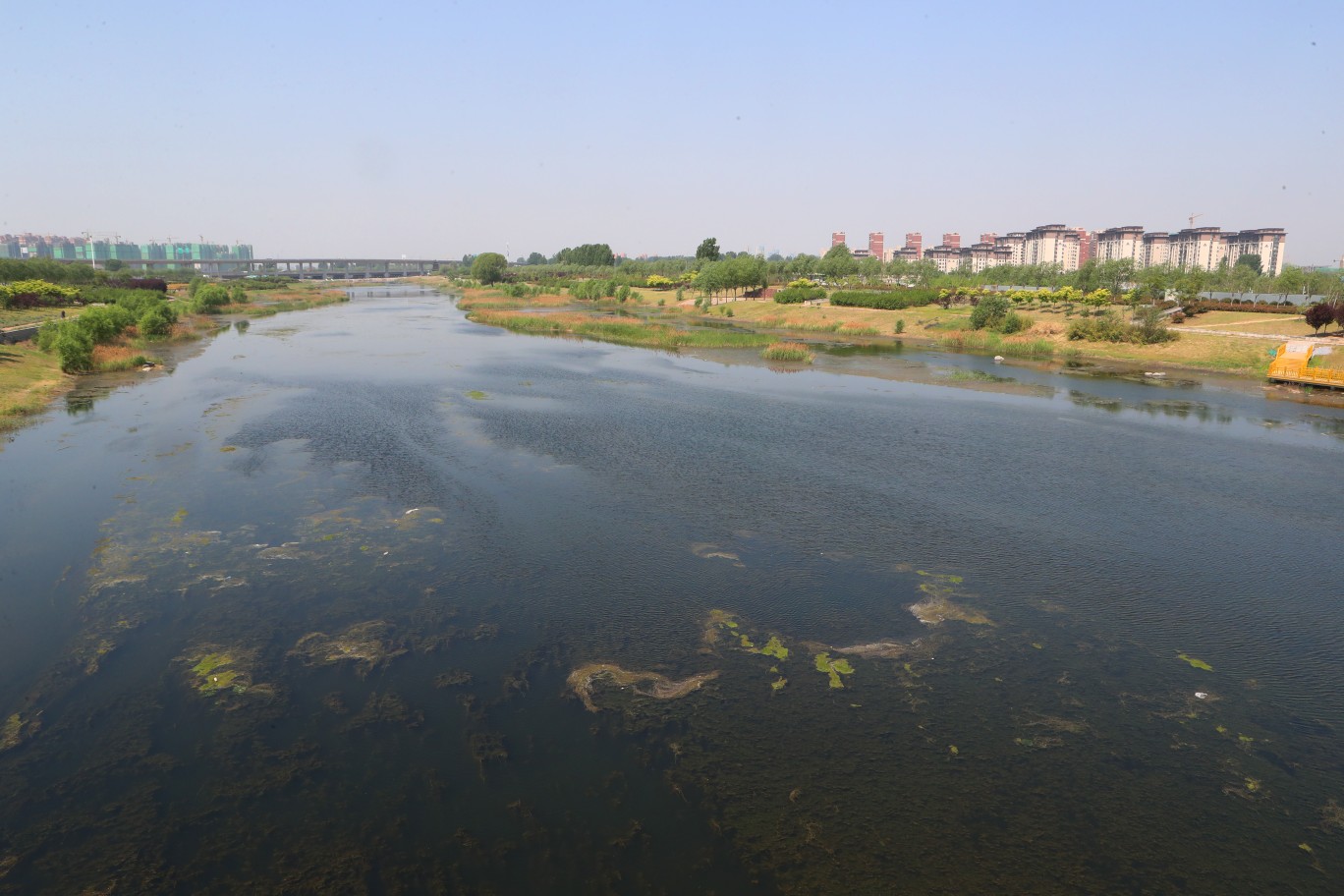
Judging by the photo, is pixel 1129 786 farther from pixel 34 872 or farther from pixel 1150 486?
pixel 1150 486

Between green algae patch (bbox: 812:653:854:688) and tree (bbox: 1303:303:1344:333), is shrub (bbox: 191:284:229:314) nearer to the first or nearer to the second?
green algae patch (bbox: 812:653:854:688)

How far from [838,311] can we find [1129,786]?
6268cm

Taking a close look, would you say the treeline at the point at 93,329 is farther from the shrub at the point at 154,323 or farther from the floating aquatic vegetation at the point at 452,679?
the floating aquatic vegetation at the point at 452,679

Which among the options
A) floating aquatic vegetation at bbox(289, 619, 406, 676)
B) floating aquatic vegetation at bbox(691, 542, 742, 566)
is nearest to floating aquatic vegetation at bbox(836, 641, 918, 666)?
floating aquatic vegetation at bbox(691, 542, 742, 566)

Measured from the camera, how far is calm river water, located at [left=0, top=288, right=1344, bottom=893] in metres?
7.72

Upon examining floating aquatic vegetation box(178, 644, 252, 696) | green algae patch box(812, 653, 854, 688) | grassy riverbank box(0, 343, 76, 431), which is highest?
grassy riverbank box(0, 343, 76, 431)

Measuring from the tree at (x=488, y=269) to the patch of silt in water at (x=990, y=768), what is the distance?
136202mm

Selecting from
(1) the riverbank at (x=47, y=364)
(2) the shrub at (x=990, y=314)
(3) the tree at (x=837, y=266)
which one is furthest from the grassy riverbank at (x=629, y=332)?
(3) the tree at (x=837, y=266)

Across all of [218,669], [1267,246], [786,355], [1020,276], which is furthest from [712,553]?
[1267,246]

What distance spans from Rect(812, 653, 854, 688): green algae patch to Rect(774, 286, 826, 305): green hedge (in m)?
69.2

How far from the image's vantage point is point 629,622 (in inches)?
481

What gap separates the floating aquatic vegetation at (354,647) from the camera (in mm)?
11000

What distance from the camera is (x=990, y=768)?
8.95 metres

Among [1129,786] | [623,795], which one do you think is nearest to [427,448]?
[623,795]
